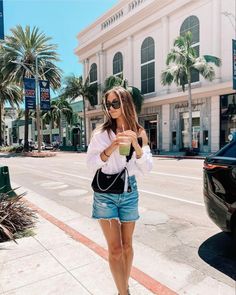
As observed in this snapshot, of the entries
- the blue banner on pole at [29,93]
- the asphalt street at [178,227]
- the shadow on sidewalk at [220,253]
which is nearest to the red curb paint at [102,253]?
the asphalt street at [178,227]

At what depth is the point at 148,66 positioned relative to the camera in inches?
1299

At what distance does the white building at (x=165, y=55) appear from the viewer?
2508cm

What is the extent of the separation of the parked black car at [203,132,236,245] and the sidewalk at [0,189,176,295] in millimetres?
1253

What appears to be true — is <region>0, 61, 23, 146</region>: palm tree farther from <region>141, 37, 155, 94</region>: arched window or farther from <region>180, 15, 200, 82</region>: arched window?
<region>180, 15, 200, 82</region>: arched window

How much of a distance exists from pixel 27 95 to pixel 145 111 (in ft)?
42.3

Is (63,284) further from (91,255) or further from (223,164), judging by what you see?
(223,164)

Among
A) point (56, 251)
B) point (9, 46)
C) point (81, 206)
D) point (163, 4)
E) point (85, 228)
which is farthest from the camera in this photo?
point (9, 46)

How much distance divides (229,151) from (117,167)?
2.10 metres

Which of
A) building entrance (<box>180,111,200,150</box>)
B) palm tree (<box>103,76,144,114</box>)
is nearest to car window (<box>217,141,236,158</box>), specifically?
building entrance (<box>180,111,200,150</box>)

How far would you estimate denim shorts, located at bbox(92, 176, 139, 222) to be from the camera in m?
2.55

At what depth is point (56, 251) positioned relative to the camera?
13.5 ft

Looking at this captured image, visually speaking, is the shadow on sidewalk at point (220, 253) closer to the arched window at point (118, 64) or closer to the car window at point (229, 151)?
the car window at point (229, 151)

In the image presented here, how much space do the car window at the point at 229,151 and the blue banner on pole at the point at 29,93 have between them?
25733 mm

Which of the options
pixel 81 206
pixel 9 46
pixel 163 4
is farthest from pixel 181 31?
pixel 81 206
